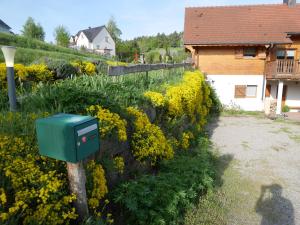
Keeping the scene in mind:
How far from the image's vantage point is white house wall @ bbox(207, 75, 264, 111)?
1731cm

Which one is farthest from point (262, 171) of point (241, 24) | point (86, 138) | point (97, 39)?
point (97, 39)

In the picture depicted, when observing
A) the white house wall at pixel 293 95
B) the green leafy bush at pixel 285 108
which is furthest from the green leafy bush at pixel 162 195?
the white house wall at pixel 293 95

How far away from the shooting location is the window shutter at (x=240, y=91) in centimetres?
1750

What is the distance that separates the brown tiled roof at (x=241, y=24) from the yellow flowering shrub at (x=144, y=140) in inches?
567

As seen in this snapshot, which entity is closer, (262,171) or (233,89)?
(262,171)

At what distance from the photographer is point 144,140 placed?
419 cm

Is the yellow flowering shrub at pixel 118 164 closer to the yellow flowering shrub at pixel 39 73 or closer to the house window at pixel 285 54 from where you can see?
the yellow flowering shrub at pixel 39 73

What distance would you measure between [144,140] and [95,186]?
1.63m

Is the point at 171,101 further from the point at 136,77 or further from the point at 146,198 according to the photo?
the point at 146,198

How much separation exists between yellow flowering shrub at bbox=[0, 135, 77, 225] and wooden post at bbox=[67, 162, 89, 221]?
0.06 metres

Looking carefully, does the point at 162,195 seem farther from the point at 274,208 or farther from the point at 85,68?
the point at 85,68

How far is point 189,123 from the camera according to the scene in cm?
782

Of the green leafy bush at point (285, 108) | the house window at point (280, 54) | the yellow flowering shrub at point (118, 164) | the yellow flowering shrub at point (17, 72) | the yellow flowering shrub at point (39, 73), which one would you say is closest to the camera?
the yellow flowering shrub at point (118, 164)

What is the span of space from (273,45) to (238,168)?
12843 mm
